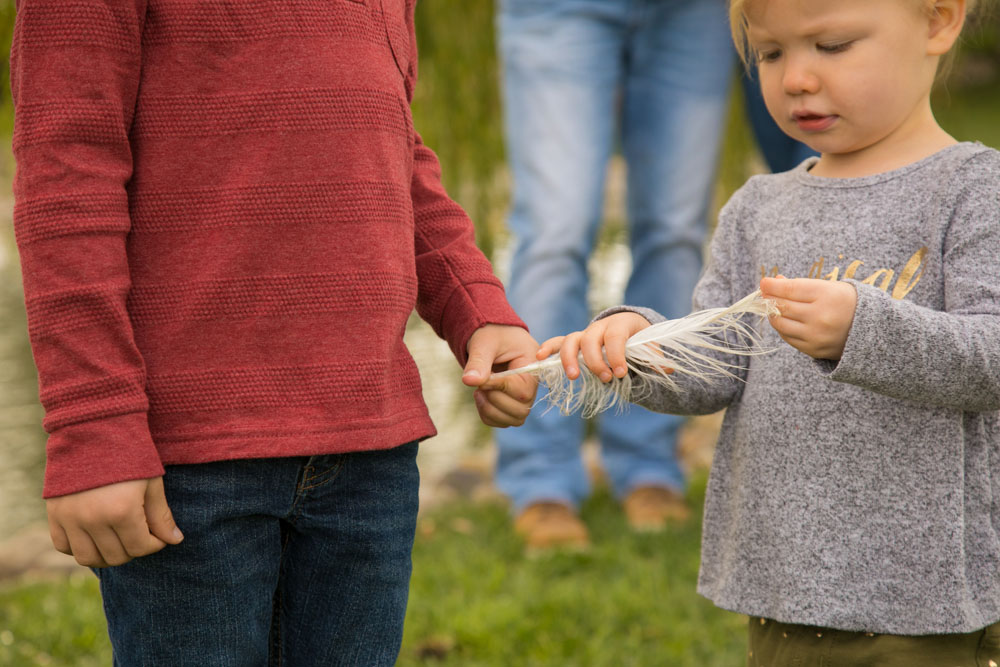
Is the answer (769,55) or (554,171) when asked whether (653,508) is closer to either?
(554,171)

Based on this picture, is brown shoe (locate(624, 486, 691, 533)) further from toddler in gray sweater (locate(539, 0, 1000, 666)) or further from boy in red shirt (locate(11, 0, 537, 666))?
boy in red shirt (locate(11, 0, 537, 666))

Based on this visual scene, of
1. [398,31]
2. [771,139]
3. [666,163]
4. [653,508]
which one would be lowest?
[653,508]

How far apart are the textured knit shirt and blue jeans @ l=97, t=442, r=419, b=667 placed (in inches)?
2.4

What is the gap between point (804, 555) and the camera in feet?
4.84

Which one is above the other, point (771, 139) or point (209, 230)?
point (209, 230)

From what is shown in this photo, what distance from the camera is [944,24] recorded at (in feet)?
4.91

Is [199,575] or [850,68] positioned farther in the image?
[850,68]

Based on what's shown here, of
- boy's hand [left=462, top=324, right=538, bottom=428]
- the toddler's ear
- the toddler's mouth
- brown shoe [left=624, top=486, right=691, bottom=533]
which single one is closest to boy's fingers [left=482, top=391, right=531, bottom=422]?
boy's hand [left=462, top=324, right=538, bottom=428]

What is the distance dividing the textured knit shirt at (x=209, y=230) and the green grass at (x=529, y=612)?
120cm

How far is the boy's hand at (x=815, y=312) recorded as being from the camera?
4.30 ft

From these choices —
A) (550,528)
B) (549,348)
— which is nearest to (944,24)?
(549,348)

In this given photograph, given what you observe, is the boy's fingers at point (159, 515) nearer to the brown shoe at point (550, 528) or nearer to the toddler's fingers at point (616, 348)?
the toddler's fingers at point (616, 348)

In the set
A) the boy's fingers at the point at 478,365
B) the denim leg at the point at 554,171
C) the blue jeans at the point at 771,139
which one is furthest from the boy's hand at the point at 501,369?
the blue jeans at the point at 771,139

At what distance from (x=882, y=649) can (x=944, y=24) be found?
84 centimetres
